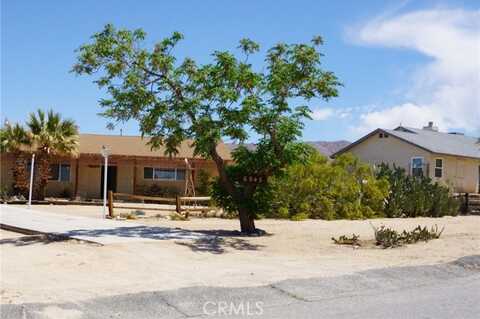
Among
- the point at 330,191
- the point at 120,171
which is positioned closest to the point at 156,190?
the point at 120,171

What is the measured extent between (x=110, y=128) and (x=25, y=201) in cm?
1557

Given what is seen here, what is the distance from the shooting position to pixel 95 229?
16.8 meters

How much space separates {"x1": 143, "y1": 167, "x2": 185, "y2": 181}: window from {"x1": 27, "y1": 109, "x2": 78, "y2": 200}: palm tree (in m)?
4.78

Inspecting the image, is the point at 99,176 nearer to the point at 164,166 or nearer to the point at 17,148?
the point at 164,166

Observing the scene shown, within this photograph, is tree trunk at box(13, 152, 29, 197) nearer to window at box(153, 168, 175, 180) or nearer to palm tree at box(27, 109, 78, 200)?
palm tree at box(27, 109, 78, 200)

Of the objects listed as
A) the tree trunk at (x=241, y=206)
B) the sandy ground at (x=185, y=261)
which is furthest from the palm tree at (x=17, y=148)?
the tree trunk at (x=241, y=206)

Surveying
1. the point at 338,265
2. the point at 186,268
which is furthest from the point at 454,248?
the point at 186,268

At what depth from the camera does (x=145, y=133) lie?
54.0 ft

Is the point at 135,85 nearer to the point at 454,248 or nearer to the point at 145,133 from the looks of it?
the point at 145,133

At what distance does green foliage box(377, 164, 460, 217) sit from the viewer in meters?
26.9

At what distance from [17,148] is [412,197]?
18.9m

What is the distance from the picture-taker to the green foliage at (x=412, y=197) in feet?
88.1

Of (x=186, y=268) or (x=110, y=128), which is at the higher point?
(x=110, y=128)

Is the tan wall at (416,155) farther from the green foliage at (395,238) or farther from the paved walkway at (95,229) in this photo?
the paved walkway at (95,229)
